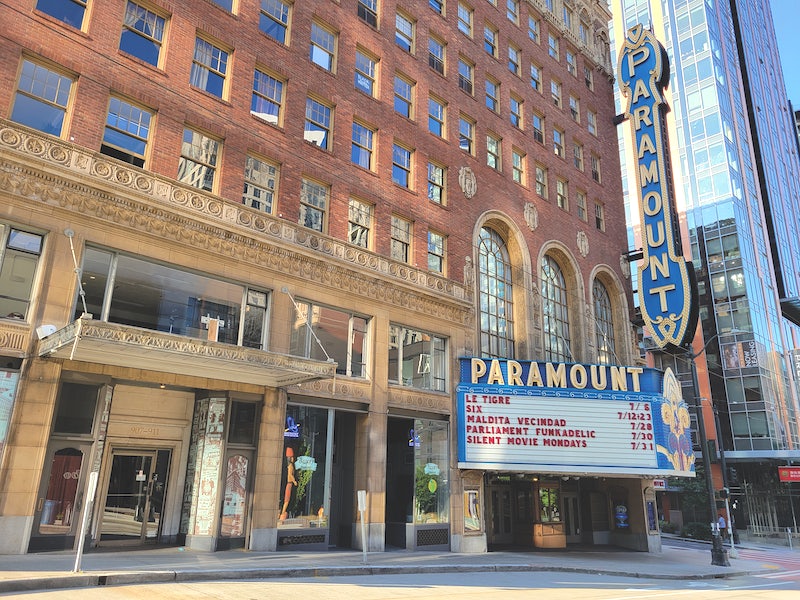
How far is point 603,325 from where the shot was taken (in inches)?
1483

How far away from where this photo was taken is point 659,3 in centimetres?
7700

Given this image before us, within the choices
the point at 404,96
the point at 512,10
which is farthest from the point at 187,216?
the point at 512,10

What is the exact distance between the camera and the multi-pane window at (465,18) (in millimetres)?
32781

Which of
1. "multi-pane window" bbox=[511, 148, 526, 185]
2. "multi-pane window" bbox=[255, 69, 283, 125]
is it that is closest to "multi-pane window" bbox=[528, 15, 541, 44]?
"multi-pane window" bbox=[511, 148, 526, 185]

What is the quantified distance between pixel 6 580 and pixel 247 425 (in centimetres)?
877

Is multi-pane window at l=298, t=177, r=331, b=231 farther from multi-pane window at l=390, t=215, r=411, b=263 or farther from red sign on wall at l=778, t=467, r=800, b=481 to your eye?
red sign on wall at l=778, t=467, r=800, b=481

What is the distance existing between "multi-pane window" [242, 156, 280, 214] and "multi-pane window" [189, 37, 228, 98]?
2605mm

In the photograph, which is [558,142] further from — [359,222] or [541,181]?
[359,222]

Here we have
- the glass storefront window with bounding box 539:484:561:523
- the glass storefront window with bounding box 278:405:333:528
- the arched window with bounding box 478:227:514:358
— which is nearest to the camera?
the glass storefront window with bounding box 278:405:333:528

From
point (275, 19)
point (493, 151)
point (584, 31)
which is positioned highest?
point (584, 31)

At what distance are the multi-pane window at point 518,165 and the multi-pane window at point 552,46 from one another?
9.37 metres

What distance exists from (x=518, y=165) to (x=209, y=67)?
62.1 ft

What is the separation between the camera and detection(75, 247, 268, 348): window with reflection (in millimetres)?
16359

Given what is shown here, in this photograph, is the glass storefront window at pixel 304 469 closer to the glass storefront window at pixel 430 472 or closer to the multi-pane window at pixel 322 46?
the glass storefront window at pixel 430 472
